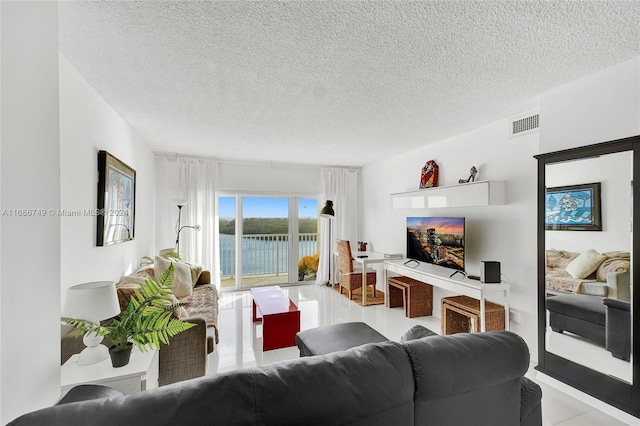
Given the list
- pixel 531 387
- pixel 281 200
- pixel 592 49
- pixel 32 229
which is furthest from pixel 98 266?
pixel 592 49

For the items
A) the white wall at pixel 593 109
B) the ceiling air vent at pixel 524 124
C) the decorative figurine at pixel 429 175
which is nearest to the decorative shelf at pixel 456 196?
the decorative figurine at pixel 429 175

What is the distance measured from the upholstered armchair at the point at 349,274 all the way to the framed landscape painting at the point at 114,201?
9.85 ft

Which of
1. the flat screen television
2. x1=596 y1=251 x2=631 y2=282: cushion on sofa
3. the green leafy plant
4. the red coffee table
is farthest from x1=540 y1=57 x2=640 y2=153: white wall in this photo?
the green leafy plant

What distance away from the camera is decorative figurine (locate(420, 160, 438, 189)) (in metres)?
4.03

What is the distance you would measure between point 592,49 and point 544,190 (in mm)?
1036

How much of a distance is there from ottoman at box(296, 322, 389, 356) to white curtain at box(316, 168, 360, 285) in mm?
3559

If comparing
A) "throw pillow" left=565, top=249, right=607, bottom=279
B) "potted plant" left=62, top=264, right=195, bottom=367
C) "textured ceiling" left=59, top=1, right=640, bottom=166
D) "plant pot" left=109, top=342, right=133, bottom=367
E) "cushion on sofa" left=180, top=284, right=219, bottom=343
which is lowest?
"cushion on sofa" left=180, top=284, right=219, bottom=343

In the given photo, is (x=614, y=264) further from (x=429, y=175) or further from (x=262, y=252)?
(x=262, y=252)

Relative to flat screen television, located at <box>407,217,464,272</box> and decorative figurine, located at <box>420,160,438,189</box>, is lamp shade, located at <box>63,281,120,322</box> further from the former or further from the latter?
decorative figurine, located at <box>420,160,438,189</box>

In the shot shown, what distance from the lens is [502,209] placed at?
3141 millimetres

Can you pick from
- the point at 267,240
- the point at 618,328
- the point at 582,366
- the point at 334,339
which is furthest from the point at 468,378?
the point at 267,240

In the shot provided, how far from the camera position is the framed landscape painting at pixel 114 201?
2471 millimetres

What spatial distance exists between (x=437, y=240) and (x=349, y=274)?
5.26ft

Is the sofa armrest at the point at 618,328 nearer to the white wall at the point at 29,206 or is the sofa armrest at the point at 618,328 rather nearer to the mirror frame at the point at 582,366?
the mirror frame at the point at 582,366
